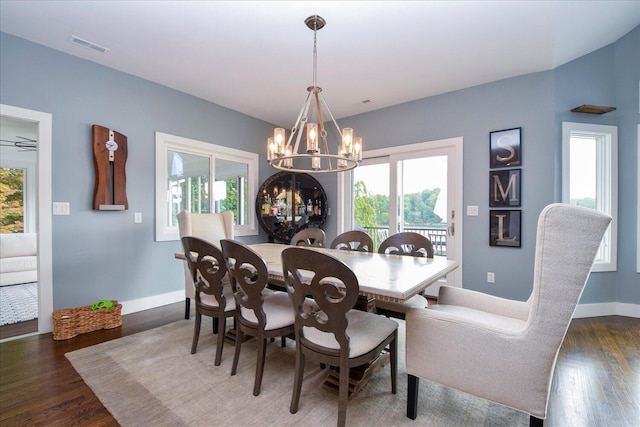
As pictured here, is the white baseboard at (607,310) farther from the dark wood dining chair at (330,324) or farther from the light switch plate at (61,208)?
the light switch plate at (61,208)

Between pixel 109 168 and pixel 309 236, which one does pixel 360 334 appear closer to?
pixel 309 236

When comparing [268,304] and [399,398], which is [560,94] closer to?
[399,398]

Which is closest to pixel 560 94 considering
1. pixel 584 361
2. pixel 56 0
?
pixel 584 361

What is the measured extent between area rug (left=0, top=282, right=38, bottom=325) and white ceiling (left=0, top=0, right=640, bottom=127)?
2.75 m

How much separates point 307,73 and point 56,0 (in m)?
2.05

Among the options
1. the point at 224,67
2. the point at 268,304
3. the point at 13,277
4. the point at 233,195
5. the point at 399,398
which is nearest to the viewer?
the point at 399,398

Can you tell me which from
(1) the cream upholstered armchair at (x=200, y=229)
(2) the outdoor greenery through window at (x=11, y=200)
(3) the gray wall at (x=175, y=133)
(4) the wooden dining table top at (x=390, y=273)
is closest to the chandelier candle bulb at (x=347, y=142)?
(4) the wooden dining table top at (x=390, y=273)

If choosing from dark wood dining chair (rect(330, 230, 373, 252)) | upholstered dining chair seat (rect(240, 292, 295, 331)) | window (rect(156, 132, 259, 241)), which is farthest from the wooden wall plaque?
dark wood dining chair (rect(330, 230, 373, 252))

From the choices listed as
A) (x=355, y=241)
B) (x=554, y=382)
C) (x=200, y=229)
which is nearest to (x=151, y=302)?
(x=200, y=229)

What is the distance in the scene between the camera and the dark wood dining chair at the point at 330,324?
1.29 m

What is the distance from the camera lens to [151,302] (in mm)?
3352

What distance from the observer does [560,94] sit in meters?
3.05

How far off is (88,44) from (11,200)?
510 centimetres

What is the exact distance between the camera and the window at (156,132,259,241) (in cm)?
349
